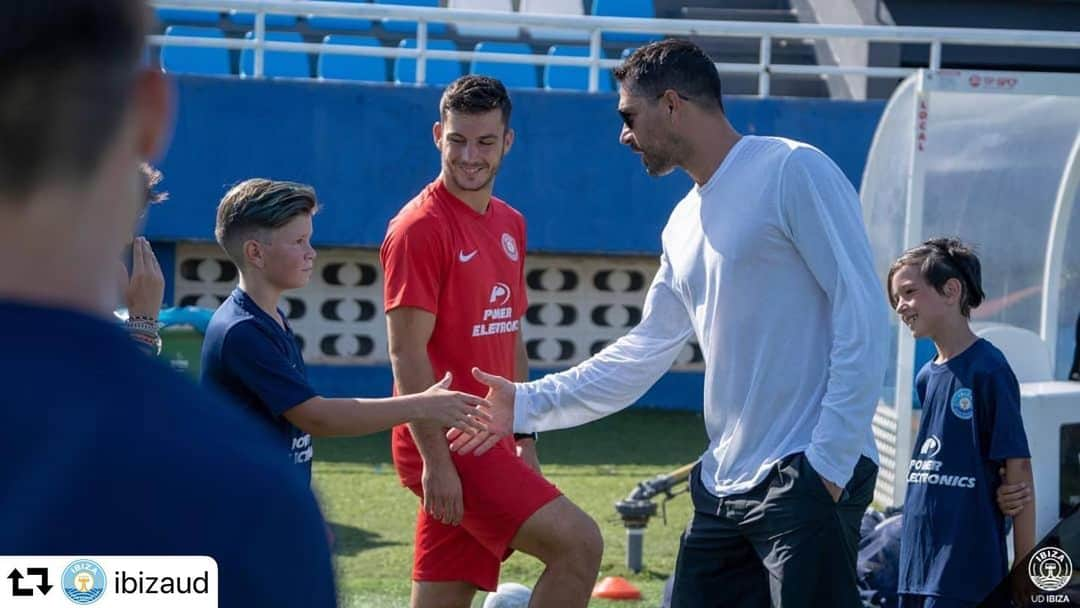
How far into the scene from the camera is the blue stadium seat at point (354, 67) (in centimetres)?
1423

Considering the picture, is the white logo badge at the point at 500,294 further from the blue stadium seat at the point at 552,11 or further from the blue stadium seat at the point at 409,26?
the blue stadium seat at the point at 409,26

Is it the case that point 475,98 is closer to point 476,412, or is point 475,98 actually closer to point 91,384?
point 476,412

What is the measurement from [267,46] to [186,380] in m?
10.4

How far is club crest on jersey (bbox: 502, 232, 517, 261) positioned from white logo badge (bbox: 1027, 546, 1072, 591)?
2.06 m

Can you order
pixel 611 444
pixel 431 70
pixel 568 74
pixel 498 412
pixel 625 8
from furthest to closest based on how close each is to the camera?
pixel 625 8 < pixel 568 74 < pixel 431 70 < pixel 611 444 < pixel 498 412

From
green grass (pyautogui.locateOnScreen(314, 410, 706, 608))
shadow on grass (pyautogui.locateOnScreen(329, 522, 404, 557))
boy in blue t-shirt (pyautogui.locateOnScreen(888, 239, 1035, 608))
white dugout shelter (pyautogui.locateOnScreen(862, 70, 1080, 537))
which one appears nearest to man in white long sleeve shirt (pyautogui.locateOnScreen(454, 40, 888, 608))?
boy in blue t-shirt (pyautogui.locateOnScreen(888, 239, 1035, 608))

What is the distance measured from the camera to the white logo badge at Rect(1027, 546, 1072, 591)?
17.6ft

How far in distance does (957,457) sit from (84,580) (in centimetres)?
395

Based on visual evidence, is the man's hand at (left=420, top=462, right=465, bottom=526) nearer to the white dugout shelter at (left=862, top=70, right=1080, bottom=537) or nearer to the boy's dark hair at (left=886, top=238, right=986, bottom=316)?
the boy's dark hair at (left=886, top=238, right=986, bottom=316)

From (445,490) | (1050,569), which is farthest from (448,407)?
(1050,569)

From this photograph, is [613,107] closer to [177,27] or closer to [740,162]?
[177,27]

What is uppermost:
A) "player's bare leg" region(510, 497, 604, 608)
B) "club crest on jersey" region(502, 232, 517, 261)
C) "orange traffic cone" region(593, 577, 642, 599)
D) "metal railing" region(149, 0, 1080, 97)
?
"metal railing" region(149, 0, 1080, 97)

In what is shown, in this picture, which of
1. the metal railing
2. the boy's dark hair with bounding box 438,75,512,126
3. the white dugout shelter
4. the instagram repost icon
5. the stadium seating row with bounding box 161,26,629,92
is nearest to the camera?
the instagram repost icon

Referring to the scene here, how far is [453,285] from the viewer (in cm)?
487
